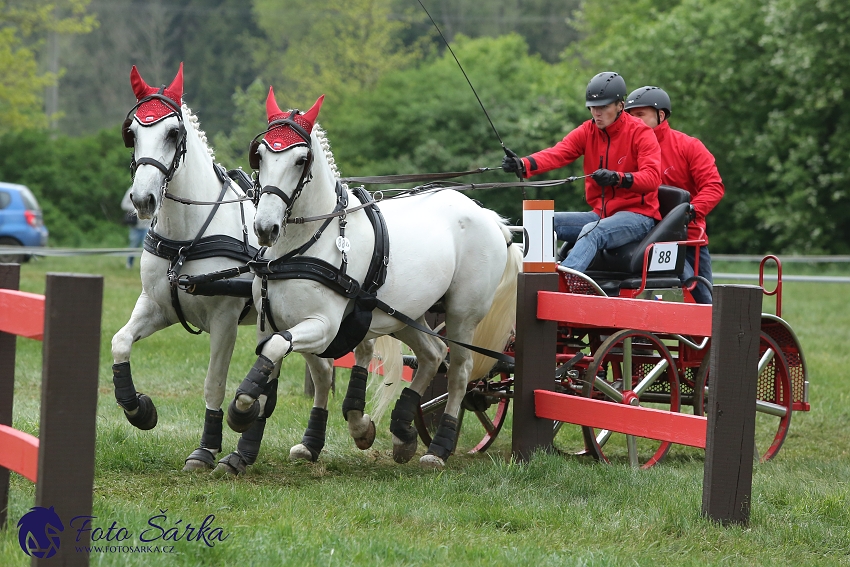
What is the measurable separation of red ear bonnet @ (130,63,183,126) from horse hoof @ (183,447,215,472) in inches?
70.2

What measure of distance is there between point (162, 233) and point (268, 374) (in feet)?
3.49

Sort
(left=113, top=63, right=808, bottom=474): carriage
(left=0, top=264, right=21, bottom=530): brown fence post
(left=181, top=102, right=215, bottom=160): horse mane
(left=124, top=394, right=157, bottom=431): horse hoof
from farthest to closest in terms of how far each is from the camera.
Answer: (left=181, top=102, right=215, bottom=160): horse mane → (left=124, top=394, right=157, bottom=431): horse hoof → (left=113, top=63, right=808, bottom=474): carriage → (left=0, top=264, right=21, bottom=530): brown fence post

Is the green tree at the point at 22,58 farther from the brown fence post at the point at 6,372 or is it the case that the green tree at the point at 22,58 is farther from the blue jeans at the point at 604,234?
the brown fence post at the point at 6,372

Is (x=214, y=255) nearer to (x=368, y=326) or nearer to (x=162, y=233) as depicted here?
(x=162, y=233)

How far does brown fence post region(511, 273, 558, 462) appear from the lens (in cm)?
556

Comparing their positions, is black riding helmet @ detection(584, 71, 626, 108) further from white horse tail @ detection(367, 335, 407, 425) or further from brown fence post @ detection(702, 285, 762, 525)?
brown fence post @ detection(702, 285, 762, 525)

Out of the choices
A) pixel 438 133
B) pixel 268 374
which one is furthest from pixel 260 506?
pixel 438 133

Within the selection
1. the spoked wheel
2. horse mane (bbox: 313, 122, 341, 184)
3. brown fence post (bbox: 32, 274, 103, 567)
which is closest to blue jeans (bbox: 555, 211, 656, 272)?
the spoked wheel

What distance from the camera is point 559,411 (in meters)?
5.41

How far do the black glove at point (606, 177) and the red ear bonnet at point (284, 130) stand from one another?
1961 millimetres

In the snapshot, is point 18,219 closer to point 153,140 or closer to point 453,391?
point 453,391

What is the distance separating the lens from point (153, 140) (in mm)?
4844

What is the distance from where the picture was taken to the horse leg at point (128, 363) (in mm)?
4953

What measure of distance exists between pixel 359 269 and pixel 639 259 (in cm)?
204
